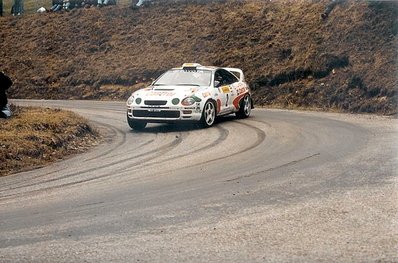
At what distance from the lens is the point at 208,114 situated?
17.8m

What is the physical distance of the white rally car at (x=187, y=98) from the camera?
684 inches

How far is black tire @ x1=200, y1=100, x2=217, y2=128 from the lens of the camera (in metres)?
17.6

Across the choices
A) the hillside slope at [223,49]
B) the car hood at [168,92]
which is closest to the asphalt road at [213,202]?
the car hood at [168,92]

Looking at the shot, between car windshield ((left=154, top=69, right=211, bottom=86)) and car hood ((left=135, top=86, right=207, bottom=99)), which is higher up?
car windshield ((left=154, top=69, right=211, bottom=86))

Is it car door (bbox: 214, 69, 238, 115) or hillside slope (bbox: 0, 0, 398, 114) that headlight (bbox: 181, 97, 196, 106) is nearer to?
car door (bbox: 214, 69, 238, 115)

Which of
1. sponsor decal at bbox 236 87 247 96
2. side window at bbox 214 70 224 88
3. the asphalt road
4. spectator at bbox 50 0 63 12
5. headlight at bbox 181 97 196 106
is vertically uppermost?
spectator at bbox 50 0 63 12

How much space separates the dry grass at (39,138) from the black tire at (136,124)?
95 cm

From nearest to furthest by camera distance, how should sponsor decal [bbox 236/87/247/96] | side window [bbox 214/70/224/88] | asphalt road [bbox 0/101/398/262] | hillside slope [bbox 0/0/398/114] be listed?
asphalt road [bbox 0/101/398/262]
side window [bbox 214/70/224/88]
sponsor decal [bbox 236/87/247/96]
hillside slope [bbox 0/0/398/114]

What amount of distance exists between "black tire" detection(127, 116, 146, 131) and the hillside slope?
289 inches

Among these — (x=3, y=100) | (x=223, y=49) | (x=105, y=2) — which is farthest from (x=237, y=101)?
(x=105, y=2)

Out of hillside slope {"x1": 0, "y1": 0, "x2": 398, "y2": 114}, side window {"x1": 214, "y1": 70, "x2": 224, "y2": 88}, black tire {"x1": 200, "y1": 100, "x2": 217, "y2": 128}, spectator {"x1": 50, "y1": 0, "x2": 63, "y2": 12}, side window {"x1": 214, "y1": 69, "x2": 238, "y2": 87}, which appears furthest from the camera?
spectator {"x1": 50, "y1": 0, "x2": 63, "y2": 12}

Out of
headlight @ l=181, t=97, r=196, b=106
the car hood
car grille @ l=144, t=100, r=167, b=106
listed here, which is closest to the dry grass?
car grille @ l=144, t=100, r=167, b=106

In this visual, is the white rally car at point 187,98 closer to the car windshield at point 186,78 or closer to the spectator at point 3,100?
the car windshield at point 186,78

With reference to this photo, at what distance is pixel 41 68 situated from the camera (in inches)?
1394
